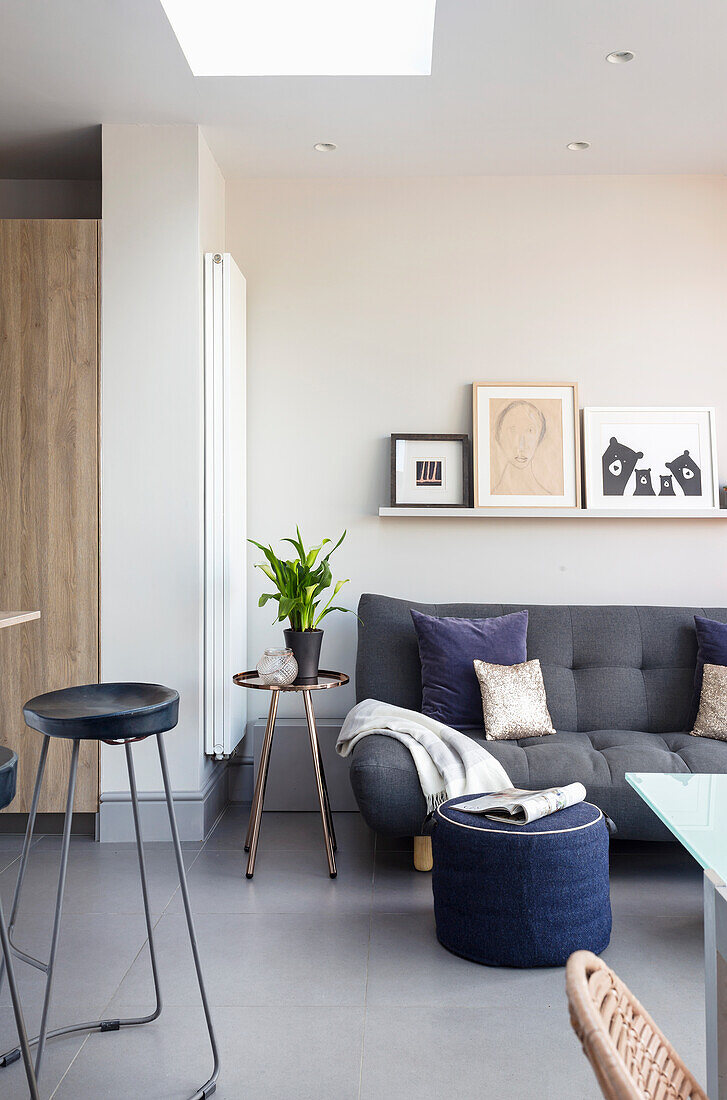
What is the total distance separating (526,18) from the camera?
8.80 feet

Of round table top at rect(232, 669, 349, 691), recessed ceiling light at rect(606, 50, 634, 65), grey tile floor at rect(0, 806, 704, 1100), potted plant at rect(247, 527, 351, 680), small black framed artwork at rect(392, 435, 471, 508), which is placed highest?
recessed ceiling light at rect(606, 50, 634, 65)

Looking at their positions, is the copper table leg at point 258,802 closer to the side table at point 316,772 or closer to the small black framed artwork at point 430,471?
the side table at point 316,772

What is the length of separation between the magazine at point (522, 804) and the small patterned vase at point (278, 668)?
0.83m

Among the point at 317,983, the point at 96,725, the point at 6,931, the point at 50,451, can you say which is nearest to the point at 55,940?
the point at 6,931

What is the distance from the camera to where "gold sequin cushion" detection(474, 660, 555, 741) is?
10.8 feet

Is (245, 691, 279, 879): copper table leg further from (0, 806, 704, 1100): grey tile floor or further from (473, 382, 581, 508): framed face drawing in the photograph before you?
(473, 382, 581, 508): framed face drawing

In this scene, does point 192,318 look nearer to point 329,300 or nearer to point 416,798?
point 329,300

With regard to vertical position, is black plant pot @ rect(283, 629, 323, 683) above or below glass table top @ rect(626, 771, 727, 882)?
above

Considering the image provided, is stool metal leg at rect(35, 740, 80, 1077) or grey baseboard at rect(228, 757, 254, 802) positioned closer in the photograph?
stool metal leg at rect(35, 740, 80, 1077)

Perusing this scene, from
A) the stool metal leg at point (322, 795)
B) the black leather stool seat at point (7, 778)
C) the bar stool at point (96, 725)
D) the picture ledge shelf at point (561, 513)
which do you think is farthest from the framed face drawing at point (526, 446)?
the black leather stool seat at point (7, 778)

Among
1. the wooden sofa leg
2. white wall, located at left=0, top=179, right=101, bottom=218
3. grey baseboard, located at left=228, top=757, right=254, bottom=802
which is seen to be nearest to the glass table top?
the wooden sofa leg

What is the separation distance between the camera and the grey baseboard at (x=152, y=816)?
3.37 meters

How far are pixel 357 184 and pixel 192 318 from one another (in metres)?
1.16

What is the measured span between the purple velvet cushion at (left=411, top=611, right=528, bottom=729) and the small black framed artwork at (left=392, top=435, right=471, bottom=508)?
2.01ft
